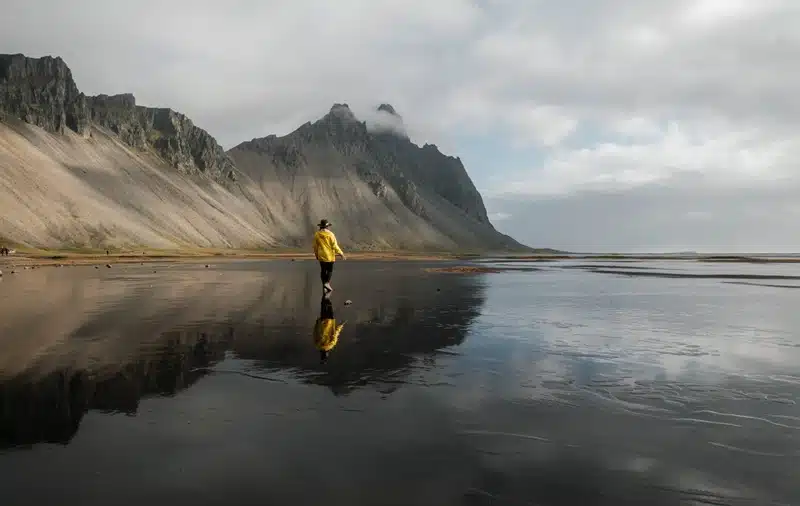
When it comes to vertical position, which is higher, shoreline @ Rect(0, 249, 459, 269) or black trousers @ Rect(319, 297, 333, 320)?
black trousers @ Rect(319, 297, 333, 320)

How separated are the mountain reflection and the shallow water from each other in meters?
0.06

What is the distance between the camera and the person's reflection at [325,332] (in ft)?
36.9

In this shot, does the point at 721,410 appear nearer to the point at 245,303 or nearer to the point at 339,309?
the point at 339,309

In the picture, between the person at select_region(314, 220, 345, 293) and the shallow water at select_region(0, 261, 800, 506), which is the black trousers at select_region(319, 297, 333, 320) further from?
the person at select_region(314, 220, 345, 293)

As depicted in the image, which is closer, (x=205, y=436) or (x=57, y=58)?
(x=205, y=436)

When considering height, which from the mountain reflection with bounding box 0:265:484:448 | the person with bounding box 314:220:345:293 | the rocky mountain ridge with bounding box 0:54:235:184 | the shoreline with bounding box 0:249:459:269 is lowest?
the shoreline with bounding box 0:249:459:269

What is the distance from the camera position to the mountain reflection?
731 cm

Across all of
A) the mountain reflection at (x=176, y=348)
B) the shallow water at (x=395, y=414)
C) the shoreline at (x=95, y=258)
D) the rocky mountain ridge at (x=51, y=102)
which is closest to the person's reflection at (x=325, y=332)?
the mountain reflection at (x=176, y=348)

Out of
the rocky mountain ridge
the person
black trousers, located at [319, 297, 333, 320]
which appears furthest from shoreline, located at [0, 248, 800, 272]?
the rocky mountain ridge

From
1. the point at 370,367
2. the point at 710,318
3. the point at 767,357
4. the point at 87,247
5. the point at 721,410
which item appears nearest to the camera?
the point at 721,410

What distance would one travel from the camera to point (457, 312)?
18.4 m

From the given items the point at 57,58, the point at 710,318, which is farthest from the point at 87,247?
the point at 710,318

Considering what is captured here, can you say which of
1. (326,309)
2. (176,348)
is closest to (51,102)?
(326,309)

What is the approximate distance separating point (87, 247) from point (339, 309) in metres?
117
